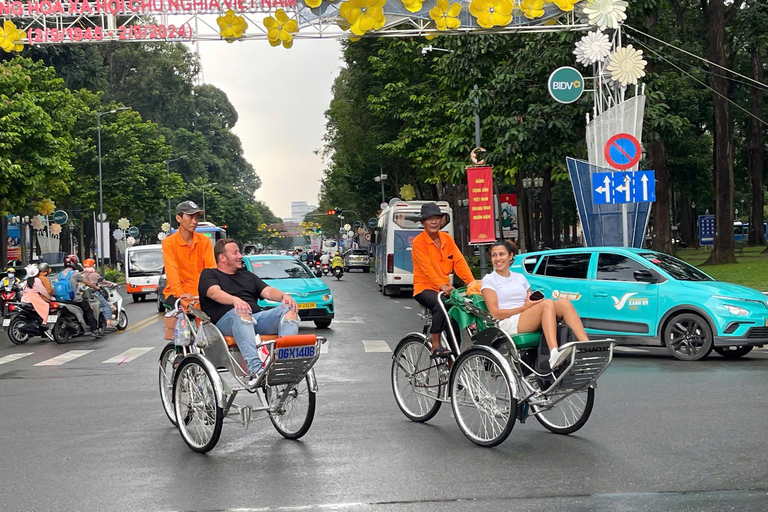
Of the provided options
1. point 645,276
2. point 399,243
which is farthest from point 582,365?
point 399,243

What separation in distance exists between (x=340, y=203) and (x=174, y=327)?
2891 inches

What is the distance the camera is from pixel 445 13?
69.4ft

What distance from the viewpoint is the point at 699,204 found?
67500mm

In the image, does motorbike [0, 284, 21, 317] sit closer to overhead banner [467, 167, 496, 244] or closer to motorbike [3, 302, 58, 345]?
motorbike [3, 302, 58, 345]

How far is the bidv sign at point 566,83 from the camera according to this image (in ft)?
67.5

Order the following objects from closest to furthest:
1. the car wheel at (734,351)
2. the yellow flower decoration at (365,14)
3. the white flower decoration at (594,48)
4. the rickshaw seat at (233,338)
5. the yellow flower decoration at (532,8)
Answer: the rickshaw seat at (233,338) → the car wheel at (734,351) → the yellow flower decoration at (365,14) → the yellow flower decoration at (532,8) → the white flower decoration at (594,48)

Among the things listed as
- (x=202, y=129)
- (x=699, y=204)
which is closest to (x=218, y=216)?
(x=202, y=129)

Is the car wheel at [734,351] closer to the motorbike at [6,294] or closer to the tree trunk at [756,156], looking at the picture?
the motorbike at [6,294]

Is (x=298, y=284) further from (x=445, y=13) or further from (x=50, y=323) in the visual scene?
(x=445, y=13)

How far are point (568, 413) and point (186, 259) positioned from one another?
3.56 m

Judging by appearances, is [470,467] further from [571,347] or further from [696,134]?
[696,134]

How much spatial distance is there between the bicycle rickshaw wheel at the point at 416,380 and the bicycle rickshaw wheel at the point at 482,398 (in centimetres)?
75

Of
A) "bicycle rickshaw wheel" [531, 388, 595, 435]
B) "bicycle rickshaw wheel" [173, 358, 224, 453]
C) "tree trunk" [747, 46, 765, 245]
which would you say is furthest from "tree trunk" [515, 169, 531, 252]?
"bicycle rickshaw wheel" [173, 358, 224, 453]

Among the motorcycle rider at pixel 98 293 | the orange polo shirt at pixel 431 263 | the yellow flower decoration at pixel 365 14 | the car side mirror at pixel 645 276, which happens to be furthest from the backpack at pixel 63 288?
the orange polo shirt at pixel 431 263
